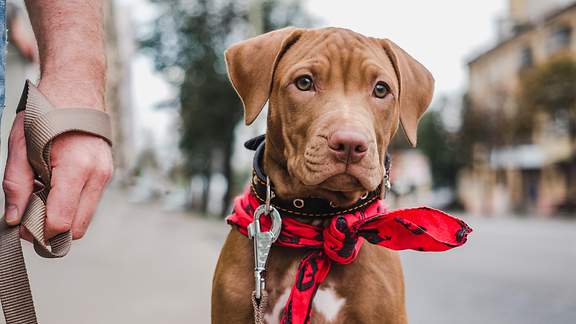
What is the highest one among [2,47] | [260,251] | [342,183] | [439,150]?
[2,47]

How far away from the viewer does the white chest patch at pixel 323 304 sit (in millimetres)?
2717

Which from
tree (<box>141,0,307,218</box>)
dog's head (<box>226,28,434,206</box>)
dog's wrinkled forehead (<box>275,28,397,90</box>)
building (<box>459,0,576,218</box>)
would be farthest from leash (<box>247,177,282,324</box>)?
building (<box>459,0,576,218</box>)

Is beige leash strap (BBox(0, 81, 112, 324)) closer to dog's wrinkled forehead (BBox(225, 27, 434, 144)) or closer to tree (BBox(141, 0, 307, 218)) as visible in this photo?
dog's wrinkled forehead (BBox(225, 27, 434, 144))

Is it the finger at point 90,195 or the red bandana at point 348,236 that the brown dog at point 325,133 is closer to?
the red bandana at point 348,236

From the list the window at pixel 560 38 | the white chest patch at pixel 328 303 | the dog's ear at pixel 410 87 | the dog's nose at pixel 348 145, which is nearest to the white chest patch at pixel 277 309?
the white chest patch at pixel 328 303

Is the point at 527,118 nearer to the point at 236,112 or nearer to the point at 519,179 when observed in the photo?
the point at 519,179

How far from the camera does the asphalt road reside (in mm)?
7062

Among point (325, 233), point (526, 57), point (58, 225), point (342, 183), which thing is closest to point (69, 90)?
point (58, 225)

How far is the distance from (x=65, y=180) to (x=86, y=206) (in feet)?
0.34

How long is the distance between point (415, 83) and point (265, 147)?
2.38 ft

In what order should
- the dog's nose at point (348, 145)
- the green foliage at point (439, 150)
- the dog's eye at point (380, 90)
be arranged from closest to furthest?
the dog's nose at point (348, 145) < the dog's eye at point (380, 90) < the green foliage at point (439, 150)

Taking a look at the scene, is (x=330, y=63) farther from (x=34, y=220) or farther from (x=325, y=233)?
(x=34, y=220)

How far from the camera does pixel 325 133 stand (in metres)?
2.54

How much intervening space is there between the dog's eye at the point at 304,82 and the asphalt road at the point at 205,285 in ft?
14.0
